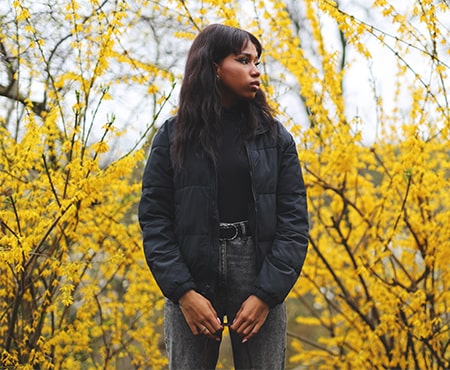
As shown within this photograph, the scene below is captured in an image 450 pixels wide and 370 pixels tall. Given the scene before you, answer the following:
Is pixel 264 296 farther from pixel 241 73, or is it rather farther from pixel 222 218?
pixel 241 73

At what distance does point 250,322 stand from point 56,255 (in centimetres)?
177

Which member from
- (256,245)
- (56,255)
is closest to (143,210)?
(256,245)

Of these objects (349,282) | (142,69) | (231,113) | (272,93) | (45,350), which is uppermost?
(142,69)

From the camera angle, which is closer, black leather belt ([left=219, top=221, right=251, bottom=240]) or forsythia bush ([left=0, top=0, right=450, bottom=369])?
black leather belt ([left=219, top=221, right=251, bottom=240])

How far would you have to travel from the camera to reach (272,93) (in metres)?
3.64

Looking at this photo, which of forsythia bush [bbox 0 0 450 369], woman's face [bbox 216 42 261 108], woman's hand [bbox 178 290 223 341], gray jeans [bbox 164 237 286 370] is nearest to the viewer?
woman's hand [bbox 178 290 223 341]

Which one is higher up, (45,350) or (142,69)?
(142,69)

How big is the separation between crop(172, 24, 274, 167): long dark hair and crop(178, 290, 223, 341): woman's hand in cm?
51

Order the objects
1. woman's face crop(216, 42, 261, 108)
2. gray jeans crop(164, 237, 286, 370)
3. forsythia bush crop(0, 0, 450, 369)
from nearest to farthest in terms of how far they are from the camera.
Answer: gray jeans crop(164, 237, 286, 370) < woman's face crop(216, 42, 261, 108) < forsythia bush crop(0, 0, 450, 369)

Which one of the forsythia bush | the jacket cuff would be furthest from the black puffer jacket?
the forsythia bush

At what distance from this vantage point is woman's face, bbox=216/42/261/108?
2.04m

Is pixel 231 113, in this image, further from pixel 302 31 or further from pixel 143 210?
pixel 302 31

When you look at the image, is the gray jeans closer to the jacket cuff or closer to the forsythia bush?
the jacket cuff

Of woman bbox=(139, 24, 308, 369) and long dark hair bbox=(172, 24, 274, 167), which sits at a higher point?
long dark hair bbox=(172, 24, 274, 167)
